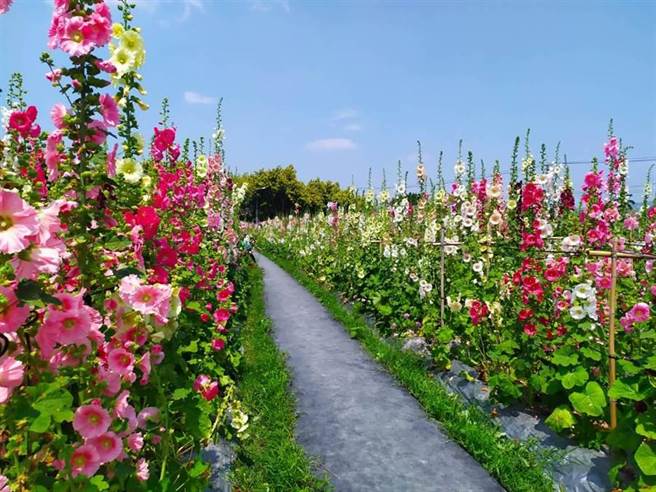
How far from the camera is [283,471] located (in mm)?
3492

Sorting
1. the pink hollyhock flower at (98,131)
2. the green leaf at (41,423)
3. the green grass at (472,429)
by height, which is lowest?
the green grass at (472,429)

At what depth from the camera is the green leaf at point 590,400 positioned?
339 centimetres

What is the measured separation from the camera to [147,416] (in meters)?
1.90

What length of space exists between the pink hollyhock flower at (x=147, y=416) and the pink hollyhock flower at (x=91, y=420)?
346 millimetres

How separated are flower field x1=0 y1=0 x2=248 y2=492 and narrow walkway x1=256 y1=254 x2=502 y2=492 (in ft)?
5.31

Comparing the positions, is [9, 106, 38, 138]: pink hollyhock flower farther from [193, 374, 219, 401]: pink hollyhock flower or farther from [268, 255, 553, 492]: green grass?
[268, 255, 553, 492]: green grass

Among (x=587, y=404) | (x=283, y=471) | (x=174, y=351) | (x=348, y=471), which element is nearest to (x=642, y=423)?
(x=587, y=404)

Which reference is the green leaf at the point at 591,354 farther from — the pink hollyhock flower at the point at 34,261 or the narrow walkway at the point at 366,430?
the pink hollyhock flower at the point at 34,261

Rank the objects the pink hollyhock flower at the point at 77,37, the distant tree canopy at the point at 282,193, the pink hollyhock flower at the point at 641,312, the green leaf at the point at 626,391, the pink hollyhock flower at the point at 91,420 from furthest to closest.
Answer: the distant tree canopy at the point at 282,193, the pink hollyhock flower at the point at 641,312, the green leaf at the point at 626,391, the pink hollyhock flower at the point at 77,37, the pink hollyhock flower at the point at 91,420

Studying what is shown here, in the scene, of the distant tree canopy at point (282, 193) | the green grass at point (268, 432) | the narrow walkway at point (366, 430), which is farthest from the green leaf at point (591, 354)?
the distant tree canopy at point (282, 193)

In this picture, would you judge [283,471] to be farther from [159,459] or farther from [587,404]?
[587,404]

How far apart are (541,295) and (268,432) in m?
2.56

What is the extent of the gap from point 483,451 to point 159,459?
8.43ft

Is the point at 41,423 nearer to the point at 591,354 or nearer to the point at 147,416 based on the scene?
the point at 147,416
